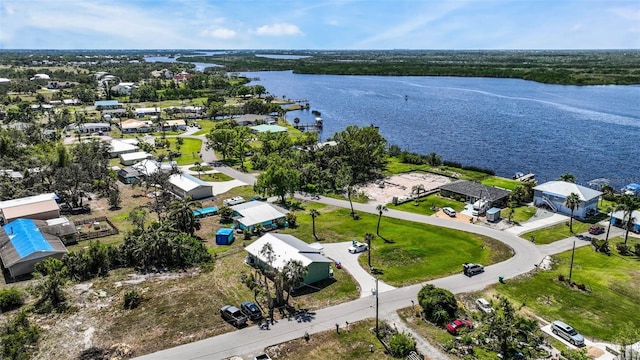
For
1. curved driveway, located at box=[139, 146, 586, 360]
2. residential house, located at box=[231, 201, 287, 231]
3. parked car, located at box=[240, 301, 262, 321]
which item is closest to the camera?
curved driveway, located at box=[139, 146, 586, 360]

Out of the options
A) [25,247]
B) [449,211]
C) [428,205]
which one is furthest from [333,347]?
[428,205]

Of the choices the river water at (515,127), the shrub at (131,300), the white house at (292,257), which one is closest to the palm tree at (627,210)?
the river water at (515,127)

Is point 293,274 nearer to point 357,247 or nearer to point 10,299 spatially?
point 357,247

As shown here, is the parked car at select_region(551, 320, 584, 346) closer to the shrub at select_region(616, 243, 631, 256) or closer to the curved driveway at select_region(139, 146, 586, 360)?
the curved driveway at select_region(139, 146, 586, 360)

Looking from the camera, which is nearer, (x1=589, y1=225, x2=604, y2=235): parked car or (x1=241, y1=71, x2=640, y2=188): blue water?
(x1=589, y1=225, x2=604, y2=235): parked car

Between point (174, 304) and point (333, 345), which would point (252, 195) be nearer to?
point (174, 304)

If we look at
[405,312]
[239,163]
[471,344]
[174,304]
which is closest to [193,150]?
[239,163]

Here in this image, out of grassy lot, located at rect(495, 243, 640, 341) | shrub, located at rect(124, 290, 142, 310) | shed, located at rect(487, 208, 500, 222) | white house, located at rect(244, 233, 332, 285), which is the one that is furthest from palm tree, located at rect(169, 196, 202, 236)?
shed, located at rect(487, 208, 500, 222)
